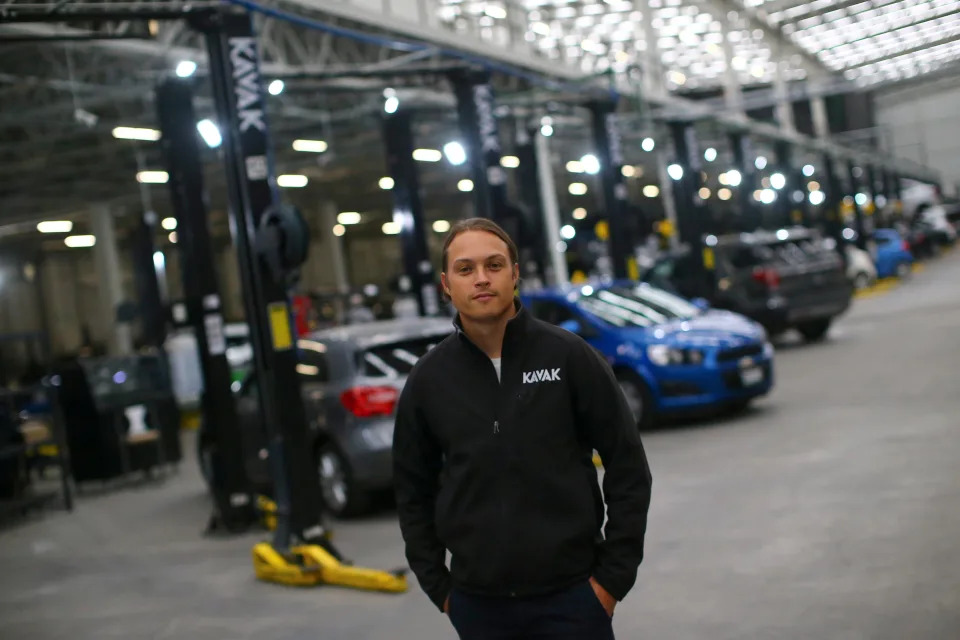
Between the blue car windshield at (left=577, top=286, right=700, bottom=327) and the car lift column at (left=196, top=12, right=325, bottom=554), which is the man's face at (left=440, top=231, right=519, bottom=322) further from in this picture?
the blue car windshield at (left=577, top=286, right=700, bottom=327)

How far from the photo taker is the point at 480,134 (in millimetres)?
12977

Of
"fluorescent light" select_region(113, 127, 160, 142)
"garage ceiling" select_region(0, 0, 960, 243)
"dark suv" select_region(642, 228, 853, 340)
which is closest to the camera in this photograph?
"garage ceiling" select_region(0, 0, 960, 243)

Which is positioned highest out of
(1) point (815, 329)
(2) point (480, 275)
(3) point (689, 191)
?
(3) point (689, 191)

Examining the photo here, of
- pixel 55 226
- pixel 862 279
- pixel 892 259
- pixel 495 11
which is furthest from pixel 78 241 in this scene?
pixel 892 259

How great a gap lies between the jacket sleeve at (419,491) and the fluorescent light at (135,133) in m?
19.8

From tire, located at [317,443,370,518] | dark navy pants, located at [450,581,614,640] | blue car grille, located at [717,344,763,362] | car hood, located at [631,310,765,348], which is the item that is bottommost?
tire, located at [317,443,370,518]

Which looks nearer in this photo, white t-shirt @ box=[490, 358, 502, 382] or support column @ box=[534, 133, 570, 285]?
white t-shirt @ box=[490, 358, 502, 382]

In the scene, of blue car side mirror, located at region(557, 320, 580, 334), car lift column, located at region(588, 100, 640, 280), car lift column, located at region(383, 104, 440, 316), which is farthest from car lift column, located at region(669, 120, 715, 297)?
blue car side mirror, located at region(557, 320, 580, 334)

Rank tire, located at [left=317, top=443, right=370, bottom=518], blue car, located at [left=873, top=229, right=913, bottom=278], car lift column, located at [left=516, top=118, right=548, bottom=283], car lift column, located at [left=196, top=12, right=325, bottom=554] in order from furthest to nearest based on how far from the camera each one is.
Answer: blue car, located at [left=873, top=229, right=913, bottom=278]
car lift column, located at [left=516, top=118, right=548, bottom=283]
tire, located at [left=317, top=443, right=370, bottom=518]
car lift column, located at [left=196, top=12, right=325, bottom=554]

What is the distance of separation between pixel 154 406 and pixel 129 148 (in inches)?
462

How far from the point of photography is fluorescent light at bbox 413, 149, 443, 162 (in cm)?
3242

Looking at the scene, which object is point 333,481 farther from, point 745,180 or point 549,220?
point 745,180

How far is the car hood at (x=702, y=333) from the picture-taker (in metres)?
12.6

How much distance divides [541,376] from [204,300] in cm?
792
